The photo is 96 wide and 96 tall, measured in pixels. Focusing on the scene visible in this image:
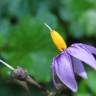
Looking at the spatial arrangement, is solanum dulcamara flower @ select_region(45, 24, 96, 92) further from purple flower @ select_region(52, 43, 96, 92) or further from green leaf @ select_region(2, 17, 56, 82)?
green leaf @ select_region(2, 17, 56, 82)

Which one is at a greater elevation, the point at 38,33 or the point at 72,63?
the point at 72,63

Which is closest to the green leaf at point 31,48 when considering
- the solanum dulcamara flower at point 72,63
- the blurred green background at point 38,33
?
the blurred green background at point 38,33

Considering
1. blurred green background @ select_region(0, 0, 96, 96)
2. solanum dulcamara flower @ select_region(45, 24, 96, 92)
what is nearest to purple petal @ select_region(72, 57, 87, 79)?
solanum dulcamara flower @ select_region(45, 24, 96, 92)

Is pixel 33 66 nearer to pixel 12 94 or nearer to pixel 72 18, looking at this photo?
pixel 12 94

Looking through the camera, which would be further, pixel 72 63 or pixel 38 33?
pixel 38 33

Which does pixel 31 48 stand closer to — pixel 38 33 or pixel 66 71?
pixel 38 33

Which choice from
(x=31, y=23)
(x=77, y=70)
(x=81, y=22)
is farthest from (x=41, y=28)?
(x=77, y=70)

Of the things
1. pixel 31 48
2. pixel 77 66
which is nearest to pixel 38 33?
pixel 31 48
